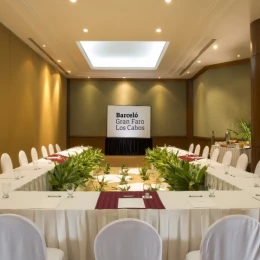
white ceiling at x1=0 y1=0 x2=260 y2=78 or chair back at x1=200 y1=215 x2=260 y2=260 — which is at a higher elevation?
white ceiling at x1=0 y1=0 x2=260 y2=78

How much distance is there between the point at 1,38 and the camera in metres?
6.31

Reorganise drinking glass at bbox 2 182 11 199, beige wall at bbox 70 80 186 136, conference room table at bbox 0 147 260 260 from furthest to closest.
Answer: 1. beige wall at bbox 70 80 186 136
2. drinking glass at bbox 2 182 11 199
3. conference room table at bbox 0 147 260 260

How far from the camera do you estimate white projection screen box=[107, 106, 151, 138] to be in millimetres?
12523

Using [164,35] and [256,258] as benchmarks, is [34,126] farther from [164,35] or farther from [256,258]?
[256,258]

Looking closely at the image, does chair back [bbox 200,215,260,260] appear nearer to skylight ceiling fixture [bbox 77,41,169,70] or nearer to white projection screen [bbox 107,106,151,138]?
skylight ceiling fixture [bbox 77,41,169,70]

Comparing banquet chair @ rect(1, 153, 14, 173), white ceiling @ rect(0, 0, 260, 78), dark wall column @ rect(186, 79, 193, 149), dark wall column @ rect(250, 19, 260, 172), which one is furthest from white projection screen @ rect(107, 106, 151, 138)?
banquet chair @ rect(1, 153, 14, 173)

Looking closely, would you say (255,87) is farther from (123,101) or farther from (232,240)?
(123,101)

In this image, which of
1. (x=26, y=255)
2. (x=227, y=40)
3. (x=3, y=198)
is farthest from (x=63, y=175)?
(x=227, y=40)

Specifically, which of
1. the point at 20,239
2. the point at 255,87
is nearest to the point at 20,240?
the point at 20,239

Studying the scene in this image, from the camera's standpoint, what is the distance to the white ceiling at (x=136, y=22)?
5.17m

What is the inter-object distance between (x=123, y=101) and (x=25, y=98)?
539 cm

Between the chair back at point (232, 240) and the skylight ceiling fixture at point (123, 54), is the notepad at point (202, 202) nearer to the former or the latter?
the chair back at point (232, 240)

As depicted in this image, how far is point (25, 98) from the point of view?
25.7 feet

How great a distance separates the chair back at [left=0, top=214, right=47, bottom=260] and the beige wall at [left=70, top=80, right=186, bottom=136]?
10805 millimetres
